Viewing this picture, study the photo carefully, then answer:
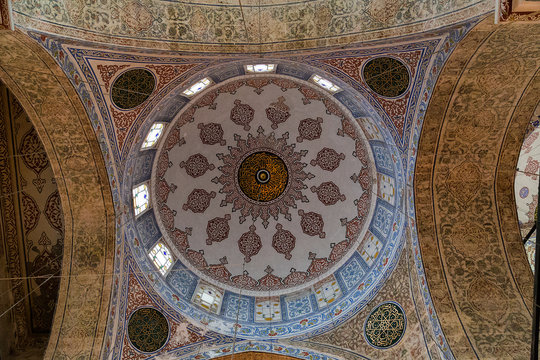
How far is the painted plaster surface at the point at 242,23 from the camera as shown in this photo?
572 centimetres

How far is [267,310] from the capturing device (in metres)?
9.64

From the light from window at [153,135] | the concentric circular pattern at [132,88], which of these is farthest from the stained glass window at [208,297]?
the concentric circular pattern at [132,88]

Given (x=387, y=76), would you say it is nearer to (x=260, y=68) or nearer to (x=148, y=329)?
(x=260, y=68)

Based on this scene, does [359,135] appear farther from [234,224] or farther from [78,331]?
[78,331]

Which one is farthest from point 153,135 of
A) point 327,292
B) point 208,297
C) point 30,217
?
point 327,292

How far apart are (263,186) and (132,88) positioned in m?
5.33

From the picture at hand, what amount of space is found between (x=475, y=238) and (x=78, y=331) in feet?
25.4

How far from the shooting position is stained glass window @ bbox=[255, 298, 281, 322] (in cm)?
934

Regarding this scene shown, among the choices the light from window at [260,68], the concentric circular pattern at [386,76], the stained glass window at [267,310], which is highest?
the light from window at [260,68]

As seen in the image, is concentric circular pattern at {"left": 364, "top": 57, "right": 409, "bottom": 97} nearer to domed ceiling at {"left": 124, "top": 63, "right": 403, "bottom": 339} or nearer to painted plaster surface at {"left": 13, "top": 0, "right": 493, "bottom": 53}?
painted plaster surface at {"left": 13, "top": 0, "right": 493, "bottom": 53}

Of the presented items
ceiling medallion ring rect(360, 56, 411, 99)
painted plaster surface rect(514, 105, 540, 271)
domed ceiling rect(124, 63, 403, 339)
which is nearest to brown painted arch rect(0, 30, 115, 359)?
domed ceiling rect(124, 63, 403, 339)

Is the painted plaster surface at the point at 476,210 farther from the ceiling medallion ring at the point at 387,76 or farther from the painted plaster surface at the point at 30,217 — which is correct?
the painted plaster surface at the point at 30,217

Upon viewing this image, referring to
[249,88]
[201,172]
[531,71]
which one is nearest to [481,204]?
[531,71]

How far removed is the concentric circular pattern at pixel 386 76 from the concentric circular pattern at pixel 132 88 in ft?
12.2
